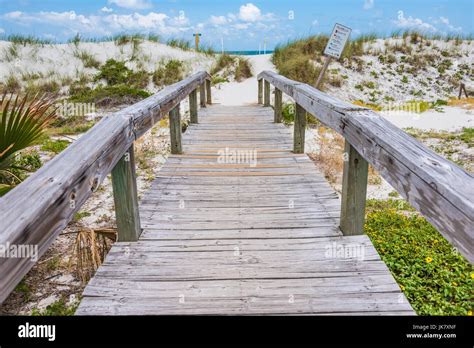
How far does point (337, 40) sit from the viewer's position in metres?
11.5

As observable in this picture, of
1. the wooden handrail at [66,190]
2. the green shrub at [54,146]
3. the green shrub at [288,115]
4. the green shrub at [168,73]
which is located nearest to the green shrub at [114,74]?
the green shrub at [168,73]

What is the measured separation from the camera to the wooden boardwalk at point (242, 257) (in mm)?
2344

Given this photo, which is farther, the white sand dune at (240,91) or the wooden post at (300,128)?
the white sand dune at (240,91)

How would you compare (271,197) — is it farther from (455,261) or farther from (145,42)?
(145,42)

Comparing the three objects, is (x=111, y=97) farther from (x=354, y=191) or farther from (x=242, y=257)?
(x=354, y=191)

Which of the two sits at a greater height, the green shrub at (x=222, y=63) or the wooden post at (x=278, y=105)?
the green shrub at (x=222, y=63)

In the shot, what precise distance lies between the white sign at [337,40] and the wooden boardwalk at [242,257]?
7.80m

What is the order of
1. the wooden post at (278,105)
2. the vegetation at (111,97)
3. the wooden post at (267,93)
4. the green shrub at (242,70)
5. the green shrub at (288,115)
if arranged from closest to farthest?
the wooden post at (278,105)
the wooden post at (267,93)
the green shrub at (288,115)
the vegetation at (111,97)
the green shrub at (242,70)

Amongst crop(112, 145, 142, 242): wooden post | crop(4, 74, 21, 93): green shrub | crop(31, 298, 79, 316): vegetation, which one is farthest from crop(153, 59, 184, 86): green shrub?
crop(112, 145, 142, 242): wooden post

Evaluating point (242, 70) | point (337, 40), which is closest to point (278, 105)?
point (337, 40)

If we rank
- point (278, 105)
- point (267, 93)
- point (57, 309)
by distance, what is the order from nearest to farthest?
point (57, 309)
point (278, 105)
point (267, 93)

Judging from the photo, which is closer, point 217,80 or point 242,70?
point 217,80

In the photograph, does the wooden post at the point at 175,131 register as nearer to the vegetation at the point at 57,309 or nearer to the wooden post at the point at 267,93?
the vegetation at the point at 57,309

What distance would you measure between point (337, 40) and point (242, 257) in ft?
33.0
